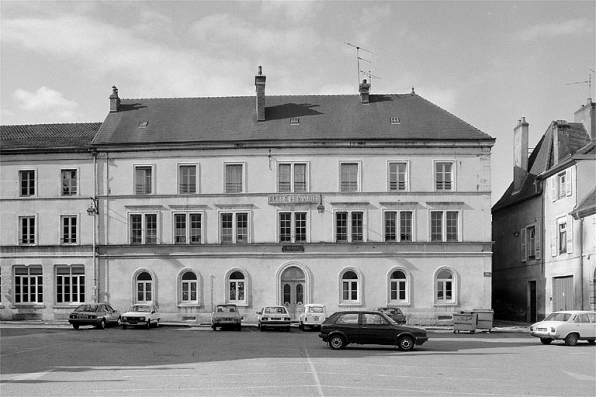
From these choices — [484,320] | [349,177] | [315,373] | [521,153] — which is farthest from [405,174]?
[315,373]

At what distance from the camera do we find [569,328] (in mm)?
30219

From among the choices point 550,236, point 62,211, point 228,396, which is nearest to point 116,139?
point 62,211

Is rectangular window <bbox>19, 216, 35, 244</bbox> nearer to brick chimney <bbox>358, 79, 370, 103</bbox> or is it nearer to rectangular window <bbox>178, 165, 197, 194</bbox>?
rectangular window <bbox>178, 165, 197, 194</bbox>

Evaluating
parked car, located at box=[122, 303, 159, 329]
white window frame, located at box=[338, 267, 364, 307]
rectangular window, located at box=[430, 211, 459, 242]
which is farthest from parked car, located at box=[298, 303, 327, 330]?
rectangular window, located at box=[430, 211, 459, 242]

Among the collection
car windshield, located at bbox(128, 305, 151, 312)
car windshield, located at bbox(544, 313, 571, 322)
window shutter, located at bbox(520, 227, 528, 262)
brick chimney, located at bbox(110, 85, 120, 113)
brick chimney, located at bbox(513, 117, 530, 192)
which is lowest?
car windshield, located at bbox(128, 305, 151, 312)

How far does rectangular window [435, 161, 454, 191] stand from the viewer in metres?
46.2

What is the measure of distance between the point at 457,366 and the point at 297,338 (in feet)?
40.0

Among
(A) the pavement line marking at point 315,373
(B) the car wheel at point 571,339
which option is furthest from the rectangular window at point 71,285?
(B) the car wheel at point 571,339

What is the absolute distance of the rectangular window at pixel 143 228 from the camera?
46719 millimetres

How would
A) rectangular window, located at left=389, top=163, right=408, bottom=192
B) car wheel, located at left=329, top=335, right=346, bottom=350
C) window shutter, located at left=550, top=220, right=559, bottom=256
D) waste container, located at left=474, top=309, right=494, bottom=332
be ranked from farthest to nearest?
rectangular window, located at left=389, top=163, right=408, bottom=192 < window shutter, located at left=550, top=220, right=559, bottom=256 < waste container, located at left=474, top=309, right=494, bottom=332 < car wheel, located at left=329, top=335, right=346, bottom=350

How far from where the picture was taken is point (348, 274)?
4594cm

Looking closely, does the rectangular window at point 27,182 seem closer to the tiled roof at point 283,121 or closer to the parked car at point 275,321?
the tiled roof at point 283,121

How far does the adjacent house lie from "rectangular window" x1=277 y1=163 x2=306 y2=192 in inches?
2.6

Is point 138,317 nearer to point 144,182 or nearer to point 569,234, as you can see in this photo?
point 144,182
